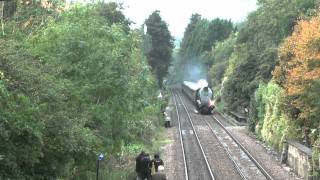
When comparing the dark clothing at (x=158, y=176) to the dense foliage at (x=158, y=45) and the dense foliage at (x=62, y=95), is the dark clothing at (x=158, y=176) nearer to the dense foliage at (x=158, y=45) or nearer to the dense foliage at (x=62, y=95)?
the dense foliage at (x=62, y=95)

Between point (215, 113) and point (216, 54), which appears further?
point (216, 54)

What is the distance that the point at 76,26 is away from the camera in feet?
64.7

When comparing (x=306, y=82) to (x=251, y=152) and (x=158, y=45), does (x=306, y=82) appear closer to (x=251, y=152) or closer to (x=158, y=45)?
(x=251, y=152)

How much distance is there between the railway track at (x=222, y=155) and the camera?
25250mm

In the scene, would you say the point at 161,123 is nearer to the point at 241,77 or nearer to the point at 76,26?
the point at 241,77

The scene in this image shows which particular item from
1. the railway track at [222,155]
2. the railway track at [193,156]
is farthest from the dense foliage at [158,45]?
the railway track at [193,156]

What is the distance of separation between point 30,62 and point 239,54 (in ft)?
194

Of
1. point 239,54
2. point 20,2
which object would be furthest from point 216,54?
point 20,2

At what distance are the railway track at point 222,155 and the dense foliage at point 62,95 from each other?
174 inches

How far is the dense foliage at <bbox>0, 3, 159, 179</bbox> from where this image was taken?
444 inches

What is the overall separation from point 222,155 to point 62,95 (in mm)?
17804

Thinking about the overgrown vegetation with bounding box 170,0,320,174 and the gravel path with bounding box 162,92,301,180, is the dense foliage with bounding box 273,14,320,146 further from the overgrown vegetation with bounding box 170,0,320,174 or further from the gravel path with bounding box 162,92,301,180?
the gravel path with bounding box 162,92,301,180

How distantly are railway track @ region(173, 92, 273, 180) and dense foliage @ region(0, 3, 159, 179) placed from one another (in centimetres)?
442

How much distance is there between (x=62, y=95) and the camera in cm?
1430
